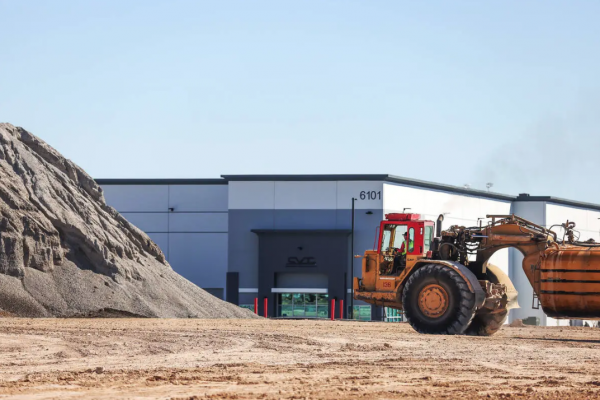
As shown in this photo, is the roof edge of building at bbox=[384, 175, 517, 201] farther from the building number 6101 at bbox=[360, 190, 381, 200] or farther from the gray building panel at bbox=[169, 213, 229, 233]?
the gray building panel at bbox=[169, 213, 229, 233]

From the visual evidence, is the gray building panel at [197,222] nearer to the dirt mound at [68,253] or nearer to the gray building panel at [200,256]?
the gray building panel at [200,256]

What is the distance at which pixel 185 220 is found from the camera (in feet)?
208

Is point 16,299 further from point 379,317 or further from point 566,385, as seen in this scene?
point 379,317

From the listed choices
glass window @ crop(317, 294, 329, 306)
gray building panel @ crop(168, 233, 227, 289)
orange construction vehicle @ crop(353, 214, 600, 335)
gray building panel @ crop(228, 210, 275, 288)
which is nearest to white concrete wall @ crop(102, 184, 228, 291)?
gray building panel @ crop(168, 233, 227, 289)

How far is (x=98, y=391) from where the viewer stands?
12.5 m

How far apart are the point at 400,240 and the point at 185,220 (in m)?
38.2

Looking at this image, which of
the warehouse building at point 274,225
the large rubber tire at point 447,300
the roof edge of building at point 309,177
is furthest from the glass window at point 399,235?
the roof edge of building at point 309,177

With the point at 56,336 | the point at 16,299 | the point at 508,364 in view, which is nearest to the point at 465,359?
the point at 508,364

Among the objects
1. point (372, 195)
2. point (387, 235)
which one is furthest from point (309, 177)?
point (387, 235)

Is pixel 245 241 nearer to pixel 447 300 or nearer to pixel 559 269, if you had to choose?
pixel 447 300

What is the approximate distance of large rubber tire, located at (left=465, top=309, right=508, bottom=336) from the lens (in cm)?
2611

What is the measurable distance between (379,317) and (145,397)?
47.0m

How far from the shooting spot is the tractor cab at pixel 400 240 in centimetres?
2631

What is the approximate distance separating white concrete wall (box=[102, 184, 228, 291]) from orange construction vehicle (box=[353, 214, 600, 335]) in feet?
119
